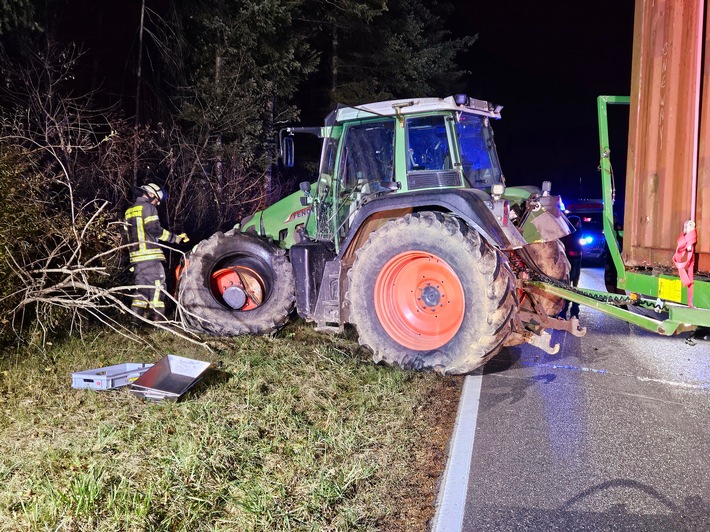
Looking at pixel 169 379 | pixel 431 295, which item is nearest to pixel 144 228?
pixel 169 379

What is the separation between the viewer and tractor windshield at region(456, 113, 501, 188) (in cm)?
645

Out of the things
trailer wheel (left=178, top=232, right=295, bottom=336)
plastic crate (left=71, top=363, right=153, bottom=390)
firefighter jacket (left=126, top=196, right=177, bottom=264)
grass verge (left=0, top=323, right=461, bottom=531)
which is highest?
firefighter jacket (left=126, top=196, right=177, bottom=264)

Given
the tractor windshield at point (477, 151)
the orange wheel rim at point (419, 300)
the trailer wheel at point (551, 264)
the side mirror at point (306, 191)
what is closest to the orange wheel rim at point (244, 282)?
the side mirror at point (306, 191)

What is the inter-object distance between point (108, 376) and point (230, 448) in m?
1.71

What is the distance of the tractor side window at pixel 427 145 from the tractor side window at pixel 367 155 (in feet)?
0.76

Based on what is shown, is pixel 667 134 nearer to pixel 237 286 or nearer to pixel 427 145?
pixel 427 145

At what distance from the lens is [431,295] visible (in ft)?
20.1

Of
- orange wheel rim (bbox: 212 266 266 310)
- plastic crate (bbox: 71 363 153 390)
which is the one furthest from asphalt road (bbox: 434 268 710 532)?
orange wheel rim (bbox: 212 266 266 310)

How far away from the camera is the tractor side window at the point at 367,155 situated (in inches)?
259

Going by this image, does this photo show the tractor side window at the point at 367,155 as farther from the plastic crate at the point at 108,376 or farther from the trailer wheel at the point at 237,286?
the plastic crate at the point at 108,376

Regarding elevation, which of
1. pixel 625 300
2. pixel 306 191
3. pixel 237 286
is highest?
pixel 306 191

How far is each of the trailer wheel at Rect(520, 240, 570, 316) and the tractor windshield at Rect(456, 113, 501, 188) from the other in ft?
2.95

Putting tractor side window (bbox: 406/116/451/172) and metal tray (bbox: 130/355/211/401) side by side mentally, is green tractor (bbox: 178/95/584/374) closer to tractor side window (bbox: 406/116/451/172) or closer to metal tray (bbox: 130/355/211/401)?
tractor side window (bbox: 406/116/451/172)

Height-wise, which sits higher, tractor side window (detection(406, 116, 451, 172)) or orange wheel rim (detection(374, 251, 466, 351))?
tractor side window (detection(406, 116, 451, 172))
